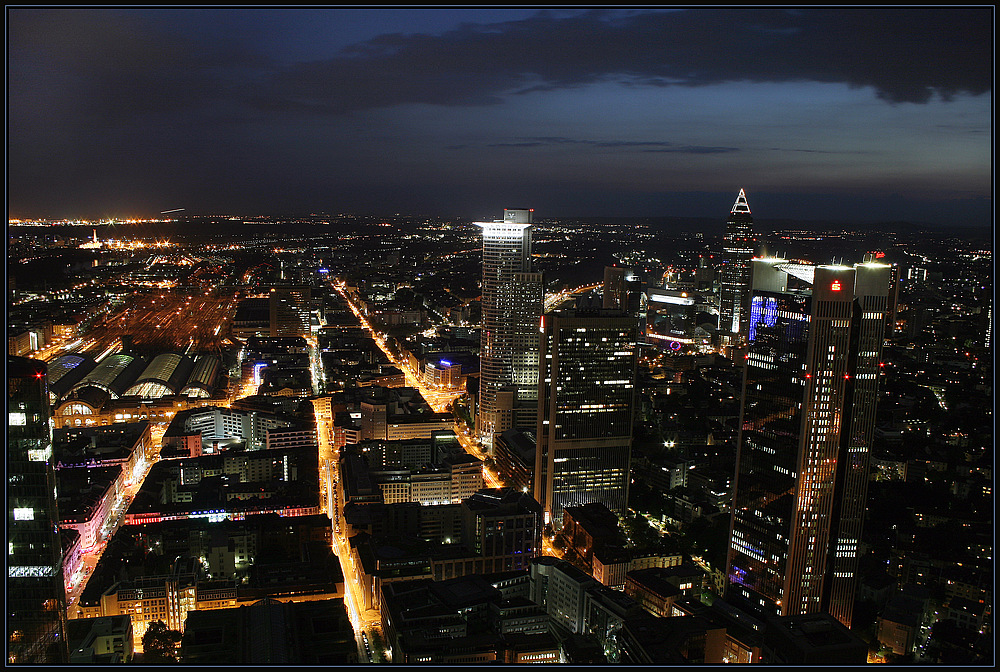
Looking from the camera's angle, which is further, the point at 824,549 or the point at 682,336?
the point at 682,336

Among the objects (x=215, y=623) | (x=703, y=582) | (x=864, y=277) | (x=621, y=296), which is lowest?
(x=703, y=582)

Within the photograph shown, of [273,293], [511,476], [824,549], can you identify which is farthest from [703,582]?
[273,293]

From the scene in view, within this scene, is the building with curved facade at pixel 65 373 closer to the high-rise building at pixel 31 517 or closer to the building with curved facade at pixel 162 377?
the building with curved facade at pixel 162 377

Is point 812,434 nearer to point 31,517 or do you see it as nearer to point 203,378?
point 31,517

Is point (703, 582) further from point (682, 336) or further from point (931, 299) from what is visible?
point (682, 336)

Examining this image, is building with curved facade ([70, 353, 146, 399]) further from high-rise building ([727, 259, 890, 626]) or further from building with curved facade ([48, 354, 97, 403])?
high-rise building ([727, 259, 890, 626])

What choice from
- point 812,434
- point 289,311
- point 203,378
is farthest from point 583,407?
point 289,311

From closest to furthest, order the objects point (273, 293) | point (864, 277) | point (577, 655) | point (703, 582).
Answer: point (577, 655), point (864, 277), point (703, 582), point (273, 293)
